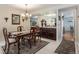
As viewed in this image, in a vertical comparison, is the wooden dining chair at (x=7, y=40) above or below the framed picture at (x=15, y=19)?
below

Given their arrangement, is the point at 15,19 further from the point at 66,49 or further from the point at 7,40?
the point at 66,49

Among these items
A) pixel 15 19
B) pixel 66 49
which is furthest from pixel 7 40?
pixel 66 49

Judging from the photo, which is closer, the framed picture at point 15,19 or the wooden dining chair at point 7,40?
the wooden dining chair at point 7,40

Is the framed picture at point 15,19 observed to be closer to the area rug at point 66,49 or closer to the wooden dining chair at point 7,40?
the wooden dining chair at point 7,40

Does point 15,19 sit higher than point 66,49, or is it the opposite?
point 15,19

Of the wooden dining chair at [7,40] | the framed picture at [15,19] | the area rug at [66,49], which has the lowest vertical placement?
the area rug at [66,49]

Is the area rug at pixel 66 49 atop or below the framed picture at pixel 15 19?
below

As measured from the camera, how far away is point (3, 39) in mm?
2383

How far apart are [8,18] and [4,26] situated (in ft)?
0.80

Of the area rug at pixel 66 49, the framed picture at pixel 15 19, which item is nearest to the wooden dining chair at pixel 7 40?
the framed picture at pixel 15 19

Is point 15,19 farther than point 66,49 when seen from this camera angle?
No

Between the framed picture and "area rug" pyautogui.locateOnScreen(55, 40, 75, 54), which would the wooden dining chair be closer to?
the framed picture
